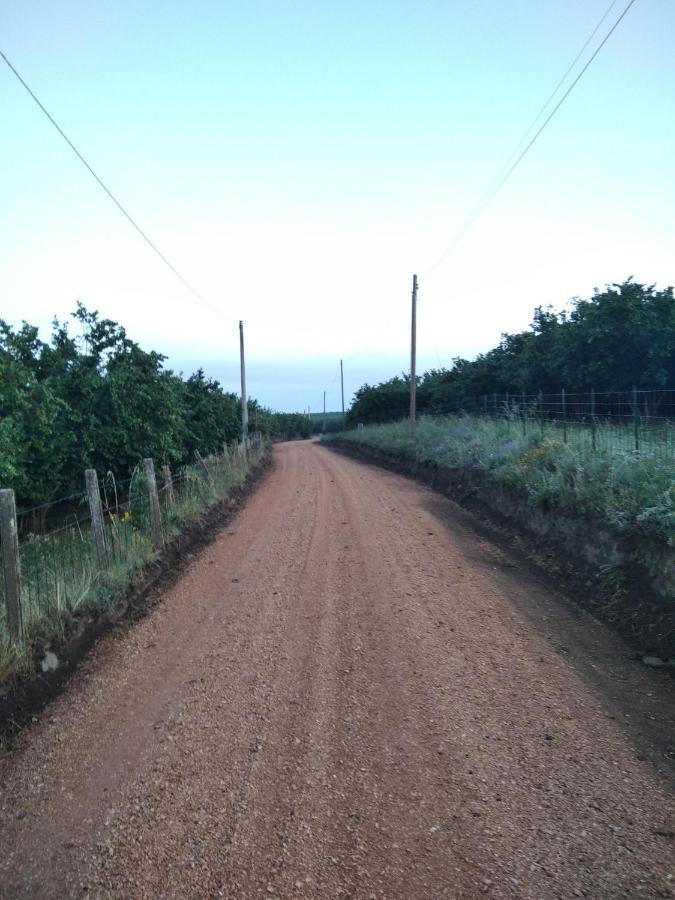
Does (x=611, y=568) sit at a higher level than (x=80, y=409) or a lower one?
lower

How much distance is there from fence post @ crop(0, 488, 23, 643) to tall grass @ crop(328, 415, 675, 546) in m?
6.48

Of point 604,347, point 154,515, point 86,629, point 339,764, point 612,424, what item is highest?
point 604,347

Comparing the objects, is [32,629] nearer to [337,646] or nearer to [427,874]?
[337,646]

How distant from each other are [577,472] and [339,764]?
7817 millimetres

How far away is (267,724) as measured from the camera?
469cm

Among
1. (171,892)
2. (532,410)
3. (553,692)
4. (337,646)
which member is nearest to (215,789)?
(171,892)

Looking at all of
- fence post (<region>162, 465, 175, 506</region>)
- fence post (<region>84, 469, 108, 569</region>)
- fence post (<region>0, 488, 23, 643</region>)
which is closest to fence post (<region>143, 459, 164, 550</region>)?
fence post (<region>162, 465, 175, 506</region>)

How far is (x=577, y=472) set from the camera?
1067cm

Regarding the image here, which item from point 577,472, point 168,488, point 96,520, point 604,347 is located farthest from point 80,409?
point 604,347

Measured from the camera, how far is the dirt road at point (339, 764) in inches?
127

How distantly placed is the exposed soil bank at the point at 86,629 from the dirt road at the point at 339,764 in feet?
0.69

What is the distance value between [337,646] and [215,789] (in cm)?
238

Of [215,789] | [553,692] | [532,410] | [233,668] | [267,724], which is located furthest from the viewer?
[532,410]

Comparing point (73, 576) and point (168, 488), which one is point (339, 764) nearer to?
point (73, 576)
